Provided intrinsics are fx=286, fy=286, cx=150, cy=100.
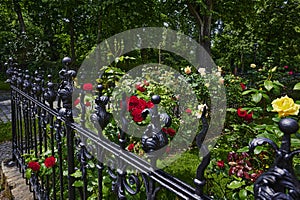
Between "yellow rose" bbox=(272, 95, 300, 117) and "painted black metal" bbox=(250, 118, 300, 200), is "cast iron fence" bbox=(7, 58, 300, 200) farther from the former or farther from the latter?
"yellow rose" bbox=(272, 95, 300, 117)

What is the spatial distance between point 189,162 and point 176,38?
1433 centimetres

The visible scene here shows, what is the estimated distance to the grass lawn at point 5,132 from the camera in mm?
5078

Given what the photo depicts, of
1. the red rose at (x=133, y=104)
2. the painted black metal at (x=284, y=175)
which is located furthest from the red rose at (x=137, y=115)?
the painted black metal at (x=284, y=175)

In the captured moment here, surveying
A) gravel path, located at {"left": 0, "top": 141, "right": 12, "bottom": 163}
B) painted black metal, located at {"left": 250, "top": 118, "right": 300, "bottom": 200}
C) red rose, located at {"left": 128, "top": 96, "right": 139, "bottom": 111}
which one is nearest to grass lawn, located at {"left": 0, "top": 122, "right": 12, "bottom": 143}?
gravel path, located at {"left": 0, "top": 141, "right": 12, "bottom": 163}

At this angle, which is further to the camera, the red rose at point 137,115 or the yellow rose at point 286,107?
the red rose at point 137,115

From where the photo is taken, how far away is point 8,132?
5.36 m

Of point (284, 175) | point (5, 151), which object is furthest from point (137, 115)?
point (5, 151)

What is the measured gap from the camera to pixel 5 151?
444cm

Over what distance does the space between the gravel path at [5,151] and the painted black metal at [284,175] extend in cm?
422

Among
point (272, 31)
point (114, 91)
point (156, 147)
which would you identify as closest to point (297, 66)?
point (272, 31)

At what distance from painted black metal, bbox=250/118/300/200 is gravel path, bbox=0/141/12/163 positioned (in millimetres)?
4217

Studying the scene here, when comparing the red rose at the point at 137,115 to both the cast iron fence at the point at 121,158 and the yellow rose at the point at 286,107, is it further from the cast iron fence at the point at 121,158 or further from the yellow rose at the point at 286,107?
the yellow rose at the point at 286,107

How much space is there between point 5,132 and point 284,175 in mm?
5666

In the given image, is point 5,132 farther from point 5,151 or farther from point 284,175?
point 284,175
